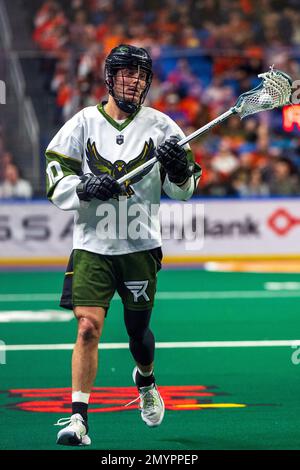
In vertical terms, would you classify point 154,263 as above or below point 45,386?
above

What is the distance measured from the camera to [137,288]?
5605 millimetres

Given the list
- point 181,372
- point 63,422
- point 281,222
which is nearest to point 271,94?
point 63,422

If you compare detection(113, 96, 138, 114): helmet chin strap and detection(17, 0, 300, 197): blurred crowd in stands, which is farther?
detection(17, 0, 300, 197): blurred crowd in stands

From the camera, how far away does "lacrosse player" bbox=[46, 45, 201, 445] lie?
5.43 meters

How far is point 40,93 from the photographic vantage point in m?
16.5

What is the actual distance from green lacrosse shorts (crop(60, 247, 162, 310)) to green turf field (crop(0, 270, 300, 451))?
26.3 inches

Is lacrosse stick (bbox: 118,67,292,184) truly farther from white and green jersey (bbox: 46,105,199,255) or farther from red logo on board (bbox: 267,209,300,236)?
red logo on board (bbox: 267,209,300,236)

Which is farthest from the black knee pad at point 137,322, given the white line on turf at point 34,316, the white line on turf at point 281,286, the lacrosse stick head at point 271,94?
the white line on turf at point 281,286

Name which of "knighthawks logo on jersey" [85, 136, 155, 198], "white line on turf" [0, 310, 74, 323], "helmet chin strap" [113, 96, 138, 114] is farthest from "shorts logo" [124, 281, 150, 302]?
"white line on turf" [0, 310, 74, 323]

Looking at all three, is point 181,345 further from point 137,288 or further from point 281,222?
point 281,222

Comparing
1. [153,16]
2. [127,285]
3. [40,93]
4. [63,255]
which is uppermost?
[153,16]

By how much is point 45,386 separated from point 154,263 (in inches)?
67.3

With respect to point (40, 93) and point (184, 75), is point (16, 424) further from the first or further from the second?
point (184, 75)
